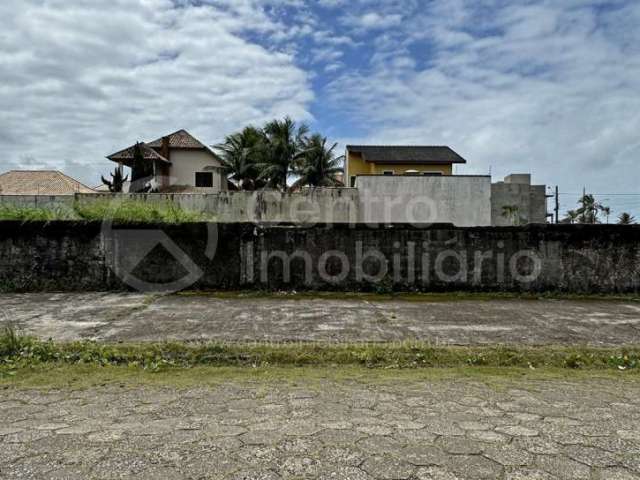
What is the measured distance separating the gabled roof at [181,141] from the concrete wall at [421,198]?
661 inches

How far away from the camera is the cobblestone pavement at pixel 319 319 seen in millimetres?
5039

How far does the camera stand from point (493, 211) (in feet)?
56.5

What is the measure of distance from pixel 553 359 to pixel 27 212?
929 cm

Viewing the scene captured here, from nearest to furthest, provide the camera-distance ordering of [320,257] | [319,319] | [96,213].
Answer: [319,319]
[320,257]
[96,213]

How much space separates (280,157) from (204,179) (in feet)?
19.7

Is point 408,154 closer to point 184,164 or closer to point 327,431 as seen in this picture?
point 184,164

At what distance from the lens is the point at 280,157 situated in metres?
26.5

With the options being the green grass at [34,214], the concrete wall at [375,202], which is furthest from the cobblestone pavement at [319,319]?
the concrete wall at [375,202]

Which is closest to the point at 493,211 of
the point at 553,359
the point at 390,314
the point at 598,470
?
the point at 390,314

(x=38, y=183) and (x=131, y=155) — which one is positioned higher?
(x=131, y=155)

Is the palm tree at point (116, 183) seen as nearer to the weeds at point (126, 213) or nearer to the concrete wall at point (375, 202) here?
the concrete wall at point (375, 202)

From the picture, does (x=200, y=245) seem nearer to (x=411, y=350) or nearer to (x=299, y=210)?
(x=411, y=350)

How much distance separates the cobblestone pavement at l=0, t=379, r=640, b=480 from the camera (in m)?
2.15

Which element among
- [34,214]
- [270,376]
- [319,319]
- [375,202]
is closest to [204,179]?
[375,202]
